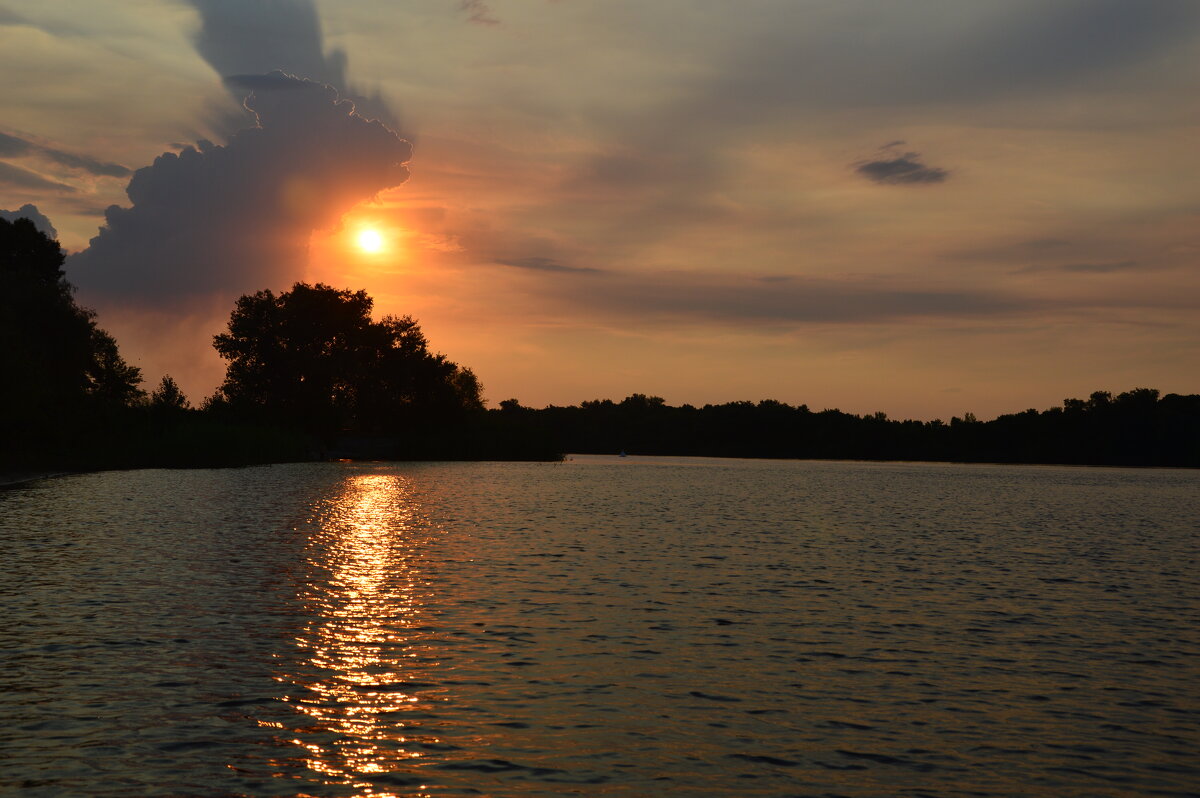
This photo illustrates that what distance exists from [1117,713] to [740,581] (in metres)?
14.7

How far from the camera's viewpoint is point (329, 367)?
477 ft

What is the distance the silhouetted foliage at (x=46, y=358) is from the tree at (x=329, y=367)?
1708 inches

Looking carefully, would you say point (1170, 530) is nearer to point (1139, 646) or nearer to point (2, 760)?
point (1139, 646)

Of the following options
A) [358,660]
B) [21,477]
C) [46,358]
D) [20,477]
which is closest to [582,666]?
[358,660]

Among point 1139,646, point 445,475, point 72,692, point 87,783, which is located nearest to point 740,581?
point 1139,646

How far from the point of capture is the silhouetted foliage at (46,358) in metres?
70.7

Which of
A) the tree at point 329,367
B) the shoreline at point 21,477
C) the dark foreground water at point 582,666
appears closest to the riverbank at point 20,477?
the shoreline at point 21,477

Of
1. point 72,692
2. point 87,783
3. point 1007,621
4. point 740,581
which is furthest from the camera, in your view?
point 740,581

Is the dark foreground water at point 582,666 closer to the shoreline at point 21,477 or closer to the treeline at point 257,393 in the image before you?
the shoreline at point 21,477

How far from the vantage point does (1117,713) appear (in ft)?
52.3

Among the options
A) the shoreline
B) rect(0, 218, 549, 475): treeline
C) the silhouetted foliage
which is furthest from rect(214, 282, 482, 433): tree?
the shoreline

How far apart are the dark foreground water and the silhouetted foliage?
3426 centimetres

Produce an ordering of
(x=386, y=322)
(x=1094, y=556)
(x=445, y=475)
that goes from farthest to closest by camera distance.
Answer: (x=386, y=322) < (x=445, y=475) < (x=1094, y=556)

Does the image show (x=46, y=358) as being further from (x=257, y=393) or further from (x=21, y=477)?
(x=257, y=393)
